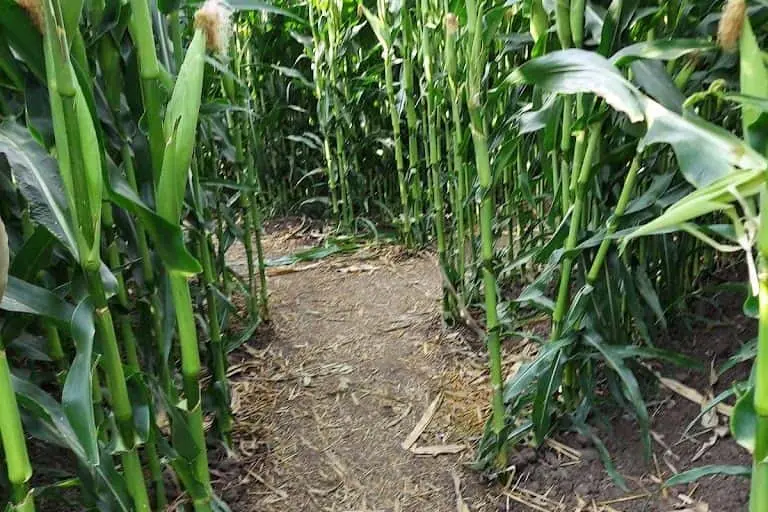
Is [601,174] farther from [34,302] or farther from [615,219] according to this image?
[34,302]

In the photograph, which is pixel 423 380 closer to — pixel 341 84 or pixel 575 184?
pixel 575 184

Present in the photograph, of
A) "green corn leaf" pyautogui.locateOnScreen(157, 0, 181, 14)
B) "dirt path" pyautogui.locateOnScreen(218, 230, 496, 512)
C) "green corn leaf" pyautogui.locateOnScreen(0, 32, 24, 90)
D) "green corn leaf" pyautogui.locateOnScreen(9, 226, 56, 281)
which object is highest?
"green corn leaf" pyautogui.locateOnScreen(157, 0, 181, 14)

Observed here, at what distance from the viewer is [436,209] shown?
2.24 meters

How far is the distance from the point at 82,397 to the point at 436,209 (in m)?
1.61

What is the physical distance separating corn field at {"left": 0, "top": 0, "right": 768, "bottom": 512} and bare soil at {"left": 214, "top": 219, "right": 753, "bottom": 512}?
6cm

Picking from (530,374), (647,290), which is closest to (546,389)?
(530,374)

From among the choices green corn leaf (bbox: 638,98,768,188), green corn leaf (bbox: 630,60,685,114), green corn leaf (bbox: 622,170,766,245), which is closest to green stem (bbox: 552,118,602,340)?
green corn leaf (bbox: 630,60,685,114)

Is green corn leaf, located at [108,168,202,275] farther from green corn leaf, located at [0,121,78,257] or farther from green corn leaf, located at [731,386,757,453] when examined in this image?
green corn leaf, located at [731,386,757,453]

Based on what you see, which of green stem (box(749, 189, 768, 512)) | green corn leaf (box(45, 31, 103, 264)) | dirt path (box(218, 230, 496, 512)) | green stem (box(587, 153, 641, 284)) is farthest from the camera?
dirt path (box(218, 230, 496, 512))

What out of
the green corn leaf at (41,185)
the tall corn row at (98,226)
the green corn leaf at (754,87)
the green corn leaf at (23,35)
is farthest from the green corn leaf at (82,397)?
the green corn leaf at (754,87)

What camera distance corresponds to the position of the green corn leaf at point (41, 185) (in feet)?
2.61

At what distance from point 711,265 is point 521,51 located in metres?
0.83

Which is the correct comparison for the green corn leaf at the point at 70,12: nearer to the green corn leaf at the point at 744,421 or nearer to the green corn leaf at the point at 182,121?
the green corn leaf at the point at 182,121

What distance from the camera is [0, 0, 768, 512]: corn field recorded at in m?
0.75
